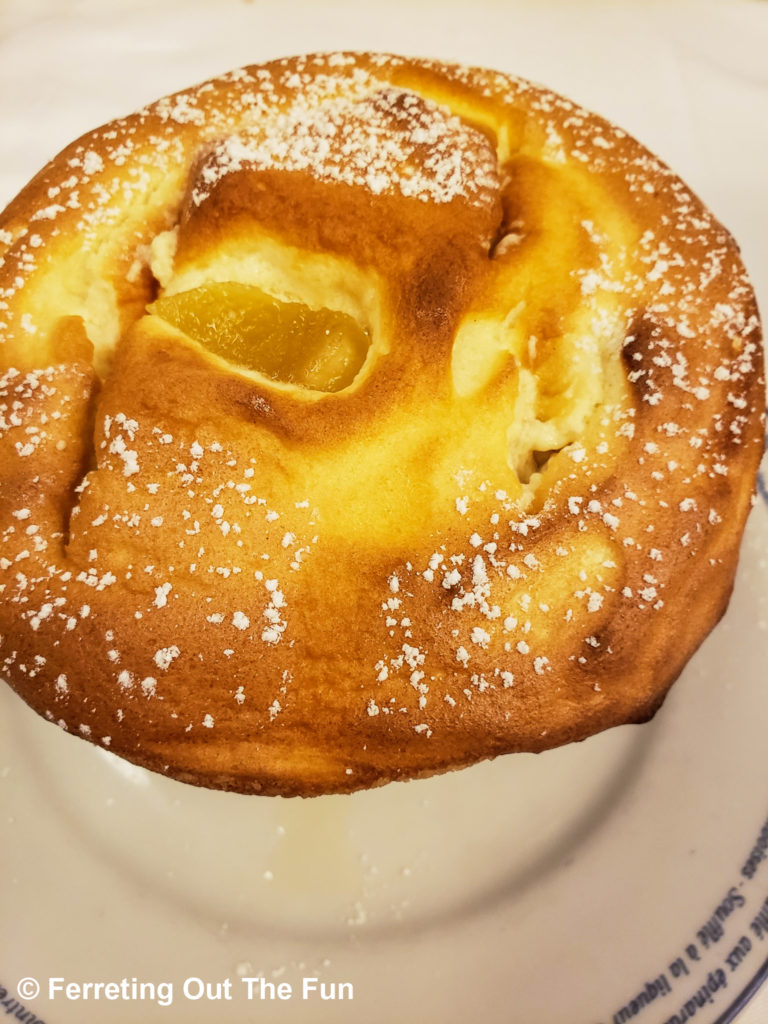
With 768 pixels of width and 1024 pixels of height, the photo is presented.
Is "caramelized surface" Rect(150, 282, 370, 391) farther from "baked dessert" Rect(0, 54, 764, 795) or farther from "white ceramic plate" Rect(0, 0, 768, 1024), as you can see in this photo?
"white ceramic plate" Rect(0, 0, 768, 1024)

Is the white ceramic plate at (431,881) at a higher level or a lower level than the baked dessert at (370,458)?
lower

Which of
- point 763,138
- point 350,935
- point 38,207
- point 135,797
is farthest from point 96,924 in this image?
point 763,138

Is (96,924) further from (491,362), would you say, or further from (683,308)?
(683,308)

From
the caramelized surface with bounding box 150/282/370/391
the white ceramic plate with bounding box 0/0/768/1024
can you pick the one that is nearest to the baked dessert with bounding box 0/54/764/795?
the caramelized surface with bounding box 150/282/370/391

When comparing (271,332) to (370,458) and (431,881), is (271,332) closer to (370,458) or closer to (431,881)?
(370,458)

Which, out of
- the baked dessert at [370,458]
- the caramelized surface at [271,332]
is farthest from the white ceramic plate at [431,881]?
the caramelized surface at [271,332]

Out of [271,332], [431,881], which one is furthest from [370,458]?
[431,881]

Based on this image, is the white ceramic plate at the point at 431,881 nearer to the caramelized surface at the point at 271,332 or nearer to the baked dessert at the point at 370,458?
the baked dessert at the point at 370,458
